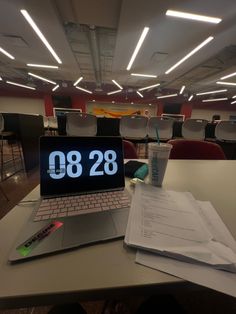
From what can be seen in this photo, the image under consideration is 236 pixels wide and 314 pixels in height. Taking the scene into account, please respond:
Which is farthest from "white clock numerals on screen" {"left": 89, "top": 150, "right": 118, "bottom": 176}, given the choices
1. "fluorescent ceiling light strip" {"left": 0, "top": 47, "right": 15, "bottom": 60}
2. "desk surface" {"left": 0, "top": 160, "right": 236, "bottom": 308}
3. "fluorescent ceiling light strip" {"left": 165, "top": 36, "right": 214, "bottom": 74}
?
"fluorescent ceiling light strip" {"left": 0, "top": 47, "right": 15, "bottom": 60}

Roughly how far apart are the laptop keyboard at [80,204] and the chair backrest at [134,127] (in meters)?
2.41

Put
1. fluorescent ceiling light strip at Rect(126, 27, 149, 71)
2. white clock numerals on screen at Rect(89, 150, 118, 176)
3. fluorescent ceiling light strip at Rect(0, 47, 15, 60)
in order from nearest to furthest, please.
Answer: white clock numerals on screen at Rect(89, 150, 118, 176)
fluorescent ceiling light strip at Rect(126, 27, 149, 71)
fluorescent ceiling light strip at Rect(0, 47, 15, 60)

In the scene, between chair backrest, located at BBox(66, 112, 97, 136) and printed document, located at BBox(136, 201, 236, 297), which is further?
chair backrest, located at BBox(66, 112, 97, 136)

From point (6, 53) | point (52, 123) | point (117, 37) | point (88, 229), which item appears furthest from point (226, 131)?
point (6, 53)

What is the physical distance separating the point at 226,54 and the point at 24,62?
6.39 metres

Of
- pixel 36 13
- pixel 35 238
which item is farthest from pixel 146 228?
pixel 36 13

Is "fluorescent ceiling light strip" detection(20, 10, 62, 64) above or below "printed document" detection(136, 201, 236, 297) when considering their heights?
above

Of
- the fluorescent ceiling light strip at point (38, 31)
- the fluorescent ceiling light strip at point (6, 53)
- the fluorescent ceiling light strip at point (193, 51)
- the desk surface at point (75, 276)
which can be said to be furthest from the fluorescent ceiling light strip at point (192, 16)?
the fluorescent ceiling light strip at point (6, 53)

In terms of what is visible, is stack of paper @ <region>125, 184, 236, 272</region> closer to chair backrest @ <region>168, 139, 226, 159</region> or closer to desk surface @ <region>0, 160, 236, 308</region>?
desk surface @ <region>0, 160, 236, 308</region>

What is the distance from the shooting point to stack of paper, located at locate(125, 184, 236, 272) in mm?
306

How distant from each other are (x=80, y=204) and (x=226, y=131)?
3.33 metres

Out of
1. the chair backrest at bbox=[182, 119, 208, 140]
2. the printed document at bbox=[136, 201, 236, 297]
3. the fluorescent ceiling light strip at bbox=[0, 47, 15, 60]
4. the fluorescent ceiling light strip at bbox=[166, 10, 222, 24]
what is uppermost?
the fluorescent ceiling light strip at bbox=[0, 47, 15, 60]

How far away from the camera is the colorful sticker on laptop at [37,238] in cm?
30

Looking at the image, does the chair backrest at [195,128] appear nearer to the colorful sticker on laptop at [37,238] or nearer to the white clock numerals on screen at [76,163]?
the white clock numerals on screen at [76,163]
